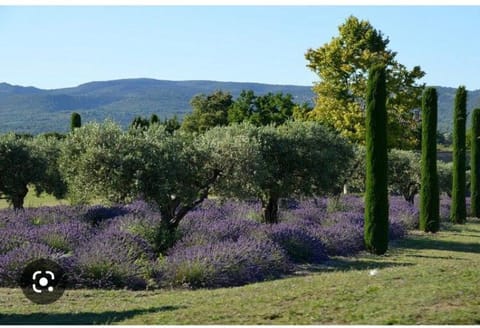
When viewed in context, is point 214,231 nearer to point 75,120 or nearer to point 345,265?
point 345,265

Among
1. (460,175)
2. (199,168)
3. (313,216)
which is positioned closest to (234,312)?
(199,168)

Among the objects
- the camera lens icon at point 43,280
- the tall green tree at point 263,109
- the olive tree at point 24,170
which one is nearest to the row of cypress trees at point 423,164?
the camera lens icon at point 43,280

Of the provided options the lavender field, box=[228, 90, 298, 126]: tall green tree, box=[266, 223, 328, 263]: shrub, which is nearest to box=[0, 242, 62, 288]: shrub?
the lavender field

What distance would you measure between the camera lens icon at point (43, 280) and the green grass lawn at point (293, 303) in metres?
0.26

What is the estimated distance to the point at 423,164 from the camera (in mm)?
25797

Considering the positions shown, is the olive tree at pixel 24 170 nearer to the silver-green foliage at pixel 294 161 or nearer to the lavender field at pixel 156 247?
the lavender field at pixel 156 247

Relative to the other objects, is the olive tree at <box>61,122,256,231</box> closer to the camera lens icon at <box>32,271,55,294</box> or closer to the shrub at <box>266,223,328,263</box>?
the shrub at <box>266,223,328,263</box>

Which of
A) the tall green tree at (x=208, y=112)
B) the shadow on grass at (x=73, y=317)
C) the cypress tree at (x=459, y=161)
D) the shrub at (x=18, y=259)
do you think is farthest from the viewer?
the tall green tree at (x=208, y=112)

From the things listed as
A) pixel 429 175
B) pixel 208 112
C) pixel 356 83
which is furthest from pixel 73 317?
pixel 208 112

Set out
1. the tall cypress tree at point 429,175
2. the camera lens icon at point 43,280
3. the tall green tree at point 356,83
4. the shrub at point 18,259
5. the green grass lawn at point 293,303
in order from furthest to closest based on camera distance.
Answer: the tall green tree at point 356,83
the tall cypress tree at point 429,175
the shrub at point 18,259
the camera lens icon at point 43,280
the green grass lawn at point 293,303

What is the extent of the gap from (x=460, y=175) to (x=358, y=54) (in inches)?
498

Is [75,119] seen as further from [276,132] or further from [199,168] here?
[199,168]

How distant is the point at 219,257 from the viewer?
1323 cm

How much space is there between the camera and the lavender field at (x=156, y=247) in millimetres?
12500
